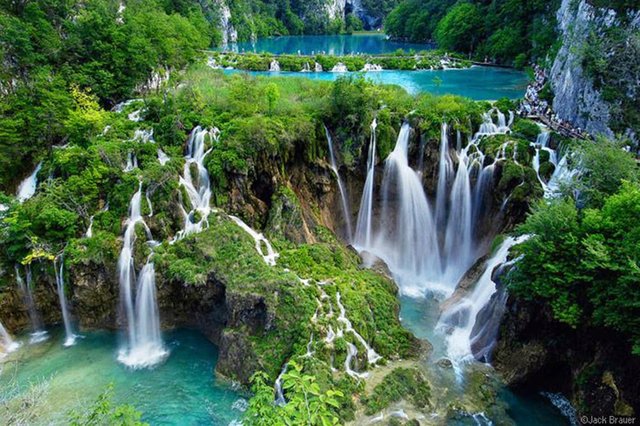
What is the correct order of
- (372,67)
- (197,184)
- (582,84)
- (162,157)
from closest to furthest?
1. (197,184)
2. (162,157)
3. (582,84)
4. (372,67)

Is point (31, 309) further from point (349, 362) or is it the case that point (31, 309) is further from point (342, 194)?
point (342, 194)

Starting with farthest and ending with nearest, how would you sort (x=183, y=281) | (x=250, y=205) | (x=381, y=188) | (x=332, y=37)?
(x=332, y=37), (x=381, y=188), (x=250, y=205), (x=183, y=281)

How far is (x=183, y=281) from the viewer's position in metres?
17.0

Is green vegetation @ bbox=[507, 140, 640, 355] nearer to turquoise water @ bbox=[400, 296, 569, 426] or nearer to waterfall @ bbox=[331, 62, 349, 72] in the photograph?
turquoise water @ bbox=[400, 296, 569, 426]

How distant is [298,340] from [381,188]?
11267 mm

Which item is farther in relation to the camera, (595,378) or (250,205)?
(250,205)

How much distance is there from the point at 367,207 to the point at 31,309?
16.0 meters

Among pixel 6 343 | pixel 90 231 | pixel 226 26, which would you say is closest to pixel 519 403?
pixel 90 231

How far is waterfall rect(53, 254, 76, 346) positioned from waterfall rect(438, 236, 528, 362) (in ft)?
48.9

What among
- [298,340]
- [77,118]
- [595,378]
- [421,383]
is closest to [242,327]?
[298,340]

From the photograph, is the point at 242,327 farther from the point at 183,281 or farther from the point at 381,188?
the point at 381,188

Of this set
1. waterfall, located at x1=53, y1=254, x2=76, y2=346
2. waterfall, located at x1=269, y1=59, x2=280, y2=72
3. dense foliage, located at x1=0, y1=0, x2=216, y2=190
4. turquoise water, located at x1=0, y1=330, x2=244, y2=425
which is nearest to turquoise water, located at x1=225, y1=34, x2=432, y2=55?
waterfall, located at x1=269, y1=59, x2=280, y2=72

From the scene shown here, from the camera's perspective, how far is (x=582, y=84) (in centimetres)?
2295

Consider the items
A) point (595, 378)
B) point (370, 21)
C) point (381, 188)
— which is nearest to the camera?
point (595, 378)
